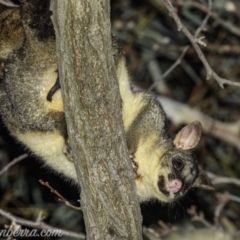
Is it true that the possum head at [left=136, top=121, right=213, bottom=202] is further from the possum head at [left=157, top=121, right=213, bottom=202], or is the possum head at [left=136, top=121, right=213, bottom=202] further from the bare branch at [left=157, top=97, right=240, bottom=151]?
the bare branch at [left=157, top=97, right=240, bottom=151]

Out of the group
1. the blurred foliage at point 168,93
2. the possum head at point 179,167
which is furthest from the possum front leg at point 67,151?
the blurred foliage at point 168,93

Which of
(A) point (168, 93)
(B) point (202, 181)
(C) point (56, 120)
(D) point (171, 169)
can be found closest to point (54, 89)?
(C) point (56, 120)

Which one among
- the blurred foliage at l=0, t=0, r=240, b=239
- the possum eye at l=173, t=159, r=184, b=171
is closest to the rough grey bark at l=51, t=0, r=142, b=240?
the possum eye at l=173, t=159, r=184, b=171

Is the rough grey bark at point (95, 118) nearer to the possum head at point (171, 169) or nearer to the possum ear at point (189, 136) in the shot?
the possum head at point (171, 169)

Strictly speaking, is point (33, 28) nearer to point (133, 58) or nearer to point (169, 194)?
point (169, 194)

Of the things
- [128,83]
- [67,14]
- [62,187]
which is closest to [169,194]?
[128,83]

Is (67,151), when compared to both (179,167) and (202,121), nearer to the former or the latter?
(179,167)

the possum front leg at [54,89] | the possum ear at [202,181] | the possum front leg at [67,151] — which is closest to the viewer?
the possum front leg at [54,89]
